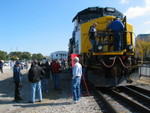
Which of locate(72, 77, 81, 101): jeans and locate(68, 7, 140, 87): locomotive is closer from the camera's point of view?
locate(72, 77, 81, 101): jeans

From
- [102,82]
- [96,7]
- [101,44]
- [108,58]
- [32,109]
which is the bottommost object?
[32,109]

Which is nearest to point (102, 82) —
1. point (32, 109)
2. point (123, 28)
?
point (123, 28)

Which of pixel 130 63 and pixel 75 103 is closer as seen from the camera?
pixel 75 103

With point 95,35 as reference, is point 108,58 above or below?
below

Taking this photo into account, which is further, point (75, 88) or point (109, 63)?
point (109, 63)

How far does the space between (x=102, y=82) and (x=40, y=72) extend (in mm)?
2693

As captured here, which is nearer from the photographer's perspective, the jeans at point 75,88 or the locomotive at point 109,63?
the jeans at point 75,88

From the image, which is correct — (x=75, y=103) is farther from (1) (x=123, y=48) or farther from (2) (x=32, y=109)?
(1) (x=123, y=48)

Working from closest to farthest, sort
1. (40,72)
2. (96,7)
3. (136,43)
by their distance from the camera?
(40,72) < (136,43) < (96,7)

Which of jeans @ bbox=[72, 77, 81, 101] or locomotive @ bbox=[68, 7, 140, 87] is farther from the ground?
locomotive @ bbox=[68, 7, 140, 87]

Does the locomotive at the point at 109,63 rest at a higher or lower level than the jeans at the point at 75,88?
higher

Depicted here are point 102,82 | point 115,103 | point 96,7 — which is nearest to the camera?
point 115,103

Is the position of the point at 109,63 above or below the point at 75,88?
above

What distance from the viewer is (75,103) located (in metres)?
6.92
